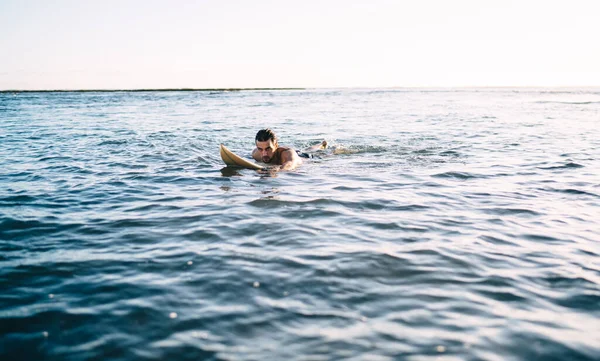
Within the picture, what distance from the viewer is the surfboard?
10.7 meters

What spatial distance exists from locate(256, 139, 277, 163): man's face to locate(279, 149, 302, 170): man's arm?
33 centimetres

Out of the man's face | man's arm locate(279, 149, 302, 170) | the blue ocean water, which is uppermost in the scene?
the man's face

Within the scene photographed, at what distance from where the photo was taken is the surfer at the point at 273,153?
1001cm

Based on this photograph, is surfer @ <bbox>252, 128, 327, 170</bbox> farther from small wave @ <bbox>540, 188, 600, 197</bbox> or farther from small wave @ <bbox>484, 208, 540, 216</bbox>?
small wave @ <bbox>540, 188, 600, 197</bbox>

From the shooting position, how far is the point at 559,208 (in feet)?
23.8

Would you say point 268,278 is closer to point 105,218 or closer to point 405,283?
Result: point 405,283

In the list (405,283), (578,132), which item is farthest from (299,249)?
(578,132)

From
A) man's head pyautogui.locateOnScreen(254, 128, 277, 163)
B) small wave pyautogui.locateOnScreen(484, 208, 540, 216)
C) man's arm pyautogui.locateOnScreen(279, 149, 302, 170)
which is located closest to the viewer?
small wave pyautogui.locateOnScreen(484, 208, 540, 216)

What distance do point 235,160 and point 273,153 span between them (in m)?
0.99

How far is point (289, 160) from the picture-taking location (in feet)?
35.6

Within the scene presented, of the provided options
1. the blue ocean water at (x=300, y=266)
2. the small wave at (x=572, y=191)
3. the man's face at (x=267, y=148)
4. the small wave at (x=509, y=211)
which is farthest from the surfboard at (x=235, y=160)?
the small wave at (x=572, y=191)

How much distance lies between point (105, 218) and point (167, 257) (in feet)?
7.08

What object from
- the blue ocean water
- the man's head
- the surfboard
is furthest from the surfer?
the blue ocean water

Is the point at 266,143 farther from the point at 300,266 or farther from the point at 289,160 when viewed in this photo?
the point at 300,266
